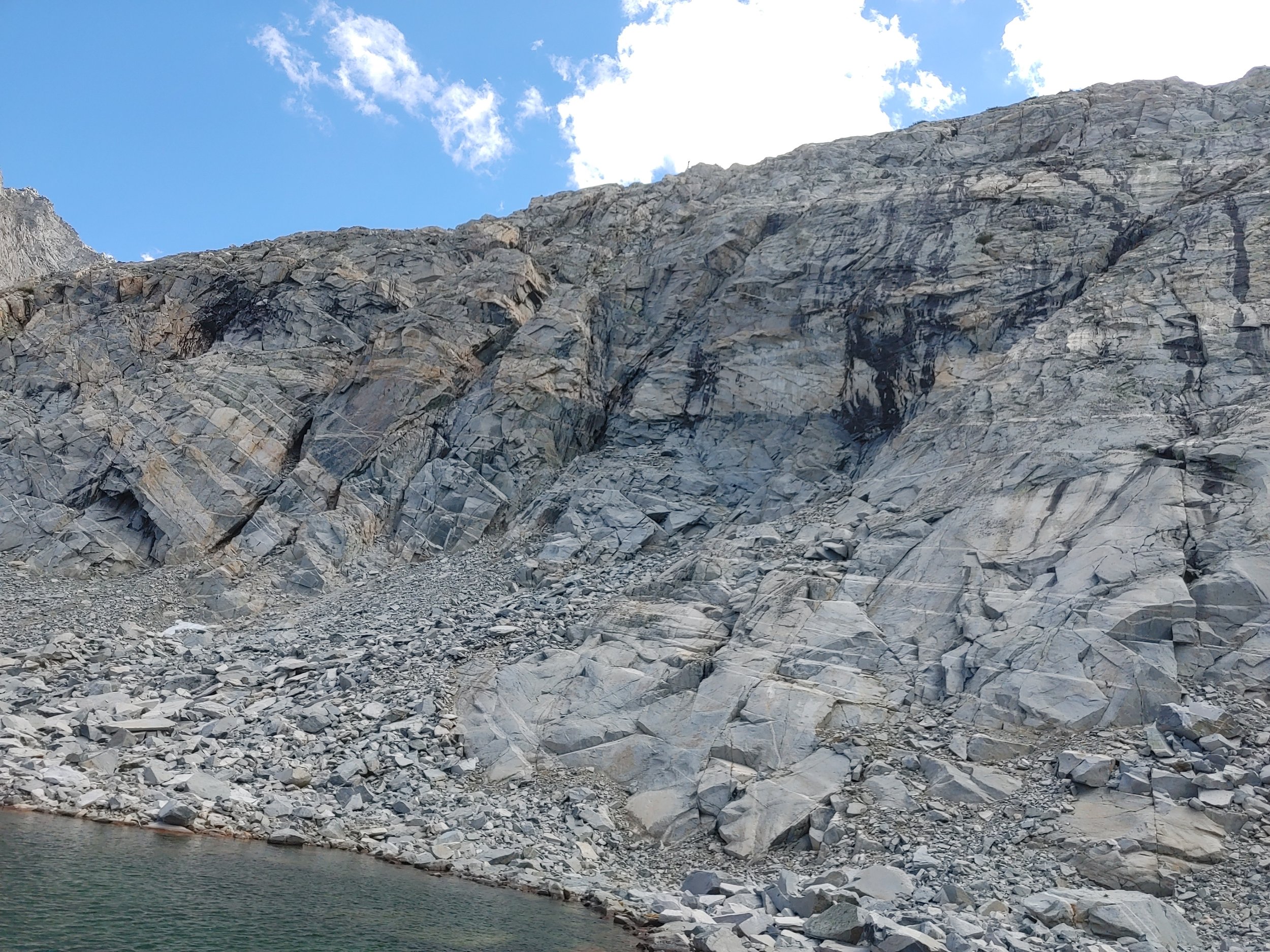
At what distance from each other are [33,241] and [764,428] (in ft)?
220

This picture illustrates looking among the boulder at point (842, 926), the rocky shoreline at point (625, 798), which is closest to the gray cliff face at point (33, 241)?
the rocky shoreline at point (625, 798)

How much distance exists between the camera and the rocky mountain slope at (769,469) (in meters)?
18.0

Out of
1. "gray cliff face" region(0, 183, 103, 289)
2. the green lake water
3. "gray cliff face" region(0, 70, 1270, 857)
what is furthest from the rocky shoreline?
"gray cliff face" region(0, 183, 103, 289)

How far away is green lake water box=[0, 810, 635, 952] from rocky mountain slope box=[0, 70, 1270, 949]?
3.87 metres

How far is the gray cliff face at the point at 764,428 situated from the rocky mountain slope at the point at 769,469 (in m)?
0.14

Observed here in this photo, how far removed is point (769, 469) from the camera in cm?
3322

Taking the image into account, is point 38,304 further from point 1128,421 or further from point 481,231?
point 1128,421

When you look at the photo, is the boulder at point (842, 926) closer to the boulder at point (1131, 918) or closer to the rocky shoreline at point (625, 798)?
the rocky shoreline at point (625, 798)

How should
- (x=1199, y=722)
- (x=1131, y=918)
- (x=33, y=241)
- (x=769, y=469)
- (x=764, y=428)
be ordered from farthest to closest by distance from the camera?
(x=33, y=241) < (x=764, y=428) < (x=769, y=469) < (x=1199, y=722) < (x=1131, y=918)

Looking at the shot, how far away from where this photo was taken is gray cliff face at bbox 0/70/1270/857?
1952 cm

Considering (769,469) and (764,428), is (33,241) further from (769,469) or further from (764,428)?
(769,469)

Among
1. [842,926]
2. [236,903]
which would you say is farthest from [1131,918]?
[236,903]

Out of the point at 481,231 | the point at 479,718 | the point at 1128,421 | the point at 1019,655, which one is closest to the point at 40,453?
the point at 481,231

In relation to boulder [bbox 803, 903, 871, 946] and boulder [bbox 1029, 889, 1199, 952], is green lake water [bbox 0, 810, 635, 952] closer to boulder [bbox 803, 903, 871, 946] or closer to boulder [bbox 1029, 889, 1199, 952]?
boulder [bbox 803, 903, 871, 946]
